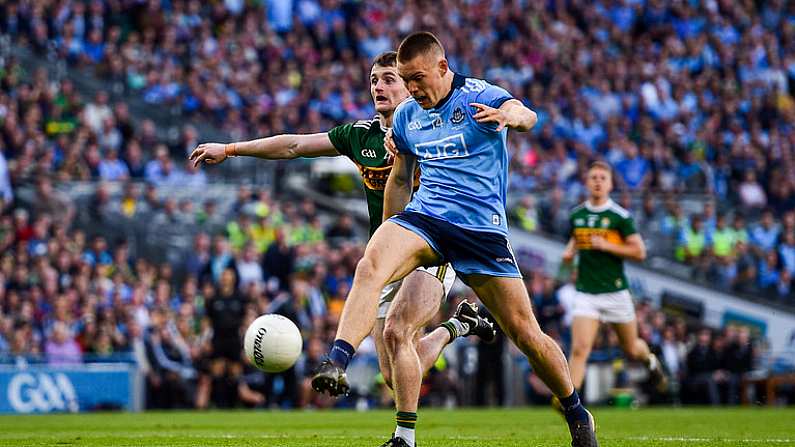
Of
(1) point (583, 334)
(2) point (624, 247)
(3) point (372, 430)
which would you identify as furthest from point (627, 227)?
(3) point (372, 430)

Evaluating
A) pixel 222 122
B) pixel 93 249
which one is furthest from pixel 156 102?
pixel 93 249

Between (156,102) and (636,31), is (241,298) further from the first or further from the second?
(636,31)

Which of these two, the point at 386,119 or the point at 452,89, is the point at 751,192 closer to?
the point at 386,119

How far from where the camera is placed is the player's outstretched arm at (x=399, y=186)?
8.07 m

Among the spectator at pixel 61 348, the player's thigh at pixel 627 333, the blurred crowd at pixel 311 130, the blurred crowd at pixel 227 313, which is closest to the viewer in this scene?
the player's thigh at pixel 627 333

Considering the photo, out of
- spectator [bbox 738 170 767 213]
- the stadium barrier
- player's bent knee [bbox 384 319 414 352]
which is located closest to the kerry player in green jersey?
player's bent knee [bbox 384 319 414 352]

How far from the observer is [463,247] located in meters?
Answer: 7.27

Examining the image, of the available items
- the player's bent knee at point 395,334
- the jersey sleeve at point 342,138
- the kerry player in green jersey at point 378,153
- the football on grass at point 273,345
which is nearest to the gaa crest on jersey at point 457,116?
the kerry player in green jersey at point 378,153

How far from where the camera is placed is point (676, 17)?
105ft

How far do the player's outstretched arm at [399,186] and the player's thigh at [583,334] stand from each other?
201 inches

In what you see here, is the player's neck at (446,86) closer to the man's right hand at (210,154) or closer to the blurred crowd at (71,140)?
the man's right hand at (210,154)

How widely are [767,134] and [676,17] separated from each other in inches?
182

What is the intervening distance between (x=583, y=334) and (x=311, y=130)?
1209 cm

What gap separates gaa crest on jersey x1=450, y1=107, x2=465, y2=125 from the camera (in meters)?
7.39
